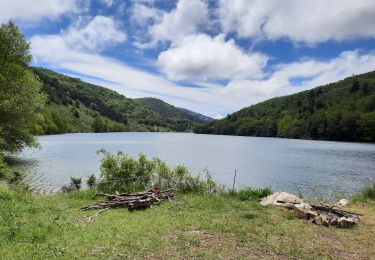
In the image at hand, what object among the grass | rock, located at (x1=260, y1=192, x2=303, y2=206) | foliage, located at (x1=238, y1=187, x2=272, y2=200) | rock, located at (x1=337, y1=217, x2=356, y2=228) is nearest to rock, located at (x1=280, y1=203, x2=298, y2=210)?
rock, located at (x1=260, y1=192, x2=303, y2=206)

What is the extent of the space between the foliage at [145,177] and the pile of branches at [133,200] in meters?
3.16

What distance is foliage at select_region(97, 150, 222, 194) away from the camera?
28312 millimetres

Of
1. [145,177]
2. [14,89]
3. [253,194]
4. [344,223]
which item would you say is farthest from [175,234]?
[14,89]

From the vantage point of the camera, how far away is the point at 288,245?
14672 millimetres

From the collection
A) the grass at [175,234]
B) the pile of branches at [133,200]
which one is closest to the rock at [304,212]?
the grass at [175,234]

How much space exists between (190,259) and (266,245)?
139 inches

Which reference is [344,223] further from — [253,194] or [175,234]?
[175,234]

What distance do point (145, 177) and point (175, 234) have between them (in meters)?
14.1

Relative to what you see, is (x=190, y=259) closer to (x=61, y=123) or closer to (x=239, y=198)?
(x=239, y=198)

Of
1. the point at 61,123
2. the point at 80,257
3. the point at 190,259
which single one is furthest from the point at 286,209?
the point at 61,123

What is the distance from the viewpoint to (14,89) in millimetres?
46844

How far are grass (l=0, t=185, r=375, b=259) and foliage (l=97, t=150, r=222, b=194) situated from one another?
20.1ft

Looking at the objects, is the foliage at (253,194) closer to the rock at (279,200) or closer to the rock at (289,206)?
the rock at (279,200)

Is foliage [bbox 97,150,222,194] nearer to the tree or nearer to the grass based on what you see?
the grass
